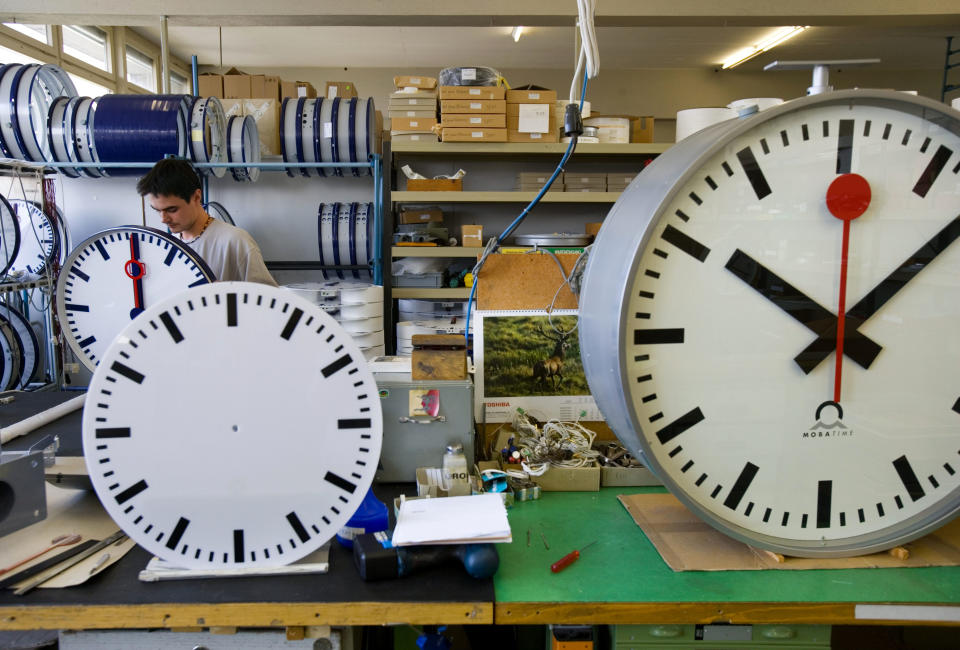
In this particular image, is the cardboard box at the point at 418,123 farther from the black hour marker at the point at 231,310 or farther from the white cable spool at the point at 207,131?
the black hour marker at the point at 231,310

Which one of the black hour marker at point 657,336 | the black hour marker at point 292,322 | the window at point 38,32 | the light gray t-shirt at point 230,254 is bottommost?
the black hour marker at point 657,336

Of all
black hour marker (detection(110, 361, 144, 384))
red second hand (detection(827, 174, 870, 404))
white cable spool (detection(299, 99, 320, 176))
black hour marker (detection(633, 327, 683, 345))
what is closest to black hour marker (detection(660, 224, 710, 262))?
black hour marker (detection(633, 327, 683, 345))

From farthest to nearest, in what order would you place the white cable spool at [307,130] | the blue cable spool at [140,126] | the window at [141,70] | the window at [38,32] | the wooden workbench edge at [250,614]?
the window at [141,70], the window at [38,32], the white cable spool at [307,130], the blue cable spool at [140,126], the wooden workbench edge at [250,614]

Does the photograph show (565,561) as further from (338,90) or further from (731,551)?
(338,90)

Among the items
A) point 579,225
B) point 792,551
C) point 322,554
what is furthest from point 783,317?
point 579,225

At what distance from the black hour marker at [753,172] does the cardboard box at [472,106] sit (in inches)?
140

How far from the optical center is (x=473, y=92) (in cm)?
432

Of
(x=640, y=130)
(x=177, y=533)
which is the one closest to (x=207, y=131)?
(x=640, y=130)

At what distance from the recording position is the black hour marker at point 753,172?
1053mm

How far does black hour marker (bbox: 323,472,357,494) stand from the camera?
109 cm

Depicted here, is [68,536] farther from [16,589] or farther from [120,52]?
[120,52]

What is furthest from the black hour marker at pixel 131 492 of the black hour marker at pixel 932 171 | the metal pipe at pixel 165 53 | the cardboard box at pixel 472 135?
the metal pipe at pixel 165 53

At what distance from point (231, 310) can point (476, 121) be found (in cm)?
368

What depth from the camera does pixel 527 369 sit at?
66.7 inches
